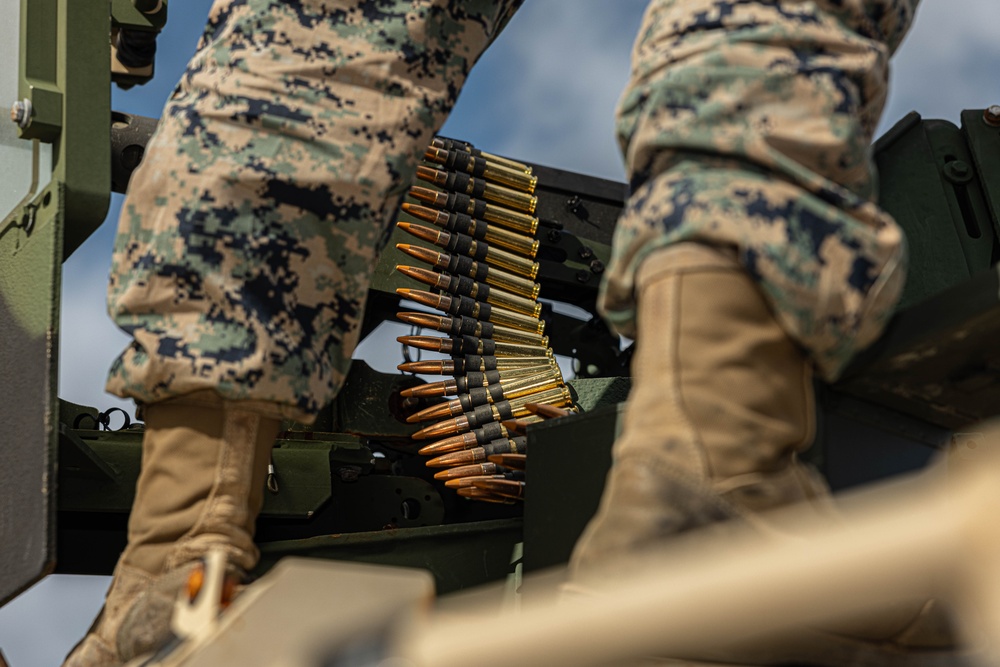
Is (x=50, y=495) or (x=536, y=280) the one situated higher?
(x=536, y=280)

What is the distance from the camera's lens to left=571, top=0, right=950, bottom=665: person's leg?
159 cm

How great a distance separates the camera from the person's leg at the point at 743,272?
62.5 inches

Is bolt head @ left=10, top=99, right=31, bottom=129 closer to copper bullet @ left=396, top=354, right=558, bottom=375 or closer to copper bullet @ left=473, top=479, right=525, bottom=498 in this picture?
copper bullet @ left=473, top=479, right=525, bottom=498

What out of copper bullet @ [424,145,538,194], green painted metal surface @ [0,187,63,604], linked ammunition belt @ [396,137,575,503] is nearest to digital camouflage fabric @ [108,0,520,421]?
green painted metal surface @ [0,187,63,604]

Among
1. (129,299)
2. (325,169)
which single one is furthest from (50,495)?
(325,169)

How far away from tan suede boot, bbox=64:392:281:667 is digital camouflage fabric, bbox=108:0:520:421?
57 millimetres

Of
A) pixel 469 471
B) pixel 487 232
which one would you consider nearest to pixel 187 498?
pixel 469 471

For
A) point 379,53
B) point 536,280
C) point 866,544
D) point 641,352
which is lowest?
point 866,544

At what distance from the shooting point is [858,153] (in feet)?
5.68

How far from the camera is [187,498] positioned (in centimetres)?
218

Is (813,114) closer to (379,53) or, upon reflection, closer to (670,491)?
(670,491)

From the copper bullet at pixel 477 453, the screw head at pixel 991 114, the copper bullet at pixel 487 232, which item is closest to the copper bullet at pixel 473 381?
the copper bullet at pixel 477 453

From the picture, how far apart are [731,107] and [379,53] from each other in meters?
0.89

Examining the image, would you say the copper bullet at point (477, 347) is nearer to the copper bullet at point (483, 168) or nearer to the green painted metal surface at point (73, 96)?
the copper bullet at point (483, 168)
